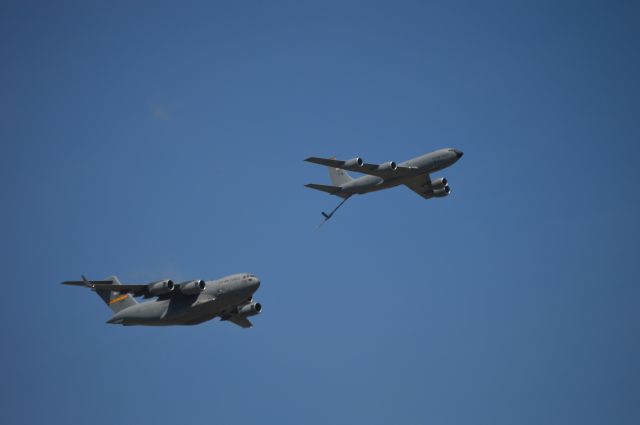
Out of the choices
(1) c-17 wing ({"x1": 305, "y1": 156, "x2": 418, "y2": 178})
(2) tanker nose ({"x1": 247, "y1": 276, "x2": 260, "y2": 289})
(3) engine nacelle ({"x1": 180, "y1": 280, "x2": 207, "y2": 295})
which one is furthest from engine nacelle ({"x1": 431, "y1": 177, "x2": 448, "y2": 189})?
(3) engine nacelle ({"x1": 180, "y1": 280, "x2": 207, "y2": 295})

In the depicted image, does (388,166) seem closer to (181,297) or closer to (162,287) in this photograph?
(181,297)

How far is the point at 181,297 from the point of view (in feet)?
185

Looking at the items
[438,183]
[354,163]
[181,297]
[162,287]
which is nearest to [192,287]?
[181,297]

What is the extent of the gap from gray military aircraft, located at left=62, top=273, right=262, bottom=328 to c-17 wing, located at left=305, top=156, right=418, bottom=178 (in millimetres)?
15025

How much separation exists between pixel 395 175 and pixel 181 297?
2279 centimetres

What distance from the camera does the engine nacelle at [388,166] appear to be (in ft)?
221

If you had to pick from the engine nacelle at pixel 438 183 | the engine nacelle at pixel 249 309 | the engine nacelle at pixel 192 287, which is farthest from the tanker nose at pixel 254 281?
the engine nacelle at pixel 438 183

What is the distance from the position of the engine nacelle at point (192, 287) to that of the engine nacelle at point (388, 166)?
2041 cm

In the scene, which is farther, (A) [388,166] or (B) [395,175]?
(B) [395,175]

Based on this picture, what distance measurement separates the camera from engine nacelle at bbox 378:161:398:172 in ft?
221

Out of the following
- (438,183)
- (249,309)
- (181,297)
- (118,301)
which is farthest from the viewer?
(438,183)

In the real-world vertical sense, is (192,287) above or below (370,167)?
below

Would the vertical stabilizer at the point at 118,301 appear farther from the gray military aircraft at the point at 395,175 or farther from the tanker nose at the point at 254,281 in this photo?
the gray military aircraft at the point at 395,175

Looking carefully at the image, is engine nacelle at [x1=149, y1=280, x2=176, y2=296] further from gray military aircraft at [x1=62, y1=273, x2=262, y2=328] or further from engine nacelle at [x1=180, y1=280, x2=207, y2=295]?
engine nacelle at [x1=180, y1=280, x2=207, y2=295]
